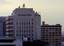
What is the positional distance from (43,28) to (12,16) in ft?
7.13

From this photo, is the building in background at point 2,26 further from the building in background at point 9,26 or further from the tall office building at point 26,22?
the tall office building at point 26,22

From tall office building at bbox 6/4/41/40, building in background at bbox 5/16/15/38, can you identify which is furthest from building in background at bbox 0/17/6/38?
tall office building at bbox 6/4/41/40

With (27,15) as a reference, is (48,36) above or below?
below

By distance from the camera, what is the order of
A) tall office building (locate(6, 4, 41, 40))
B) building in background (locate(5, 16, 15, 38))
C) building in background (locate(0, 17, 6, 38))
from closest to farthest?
building in background (locate(5, 16, 15, 38)) → building in background (locate(0, 17, 6, 38)) → tall office building (locate(6, 4, 41, 40))

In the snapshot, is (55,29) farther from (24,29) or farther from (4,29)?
(4,29)

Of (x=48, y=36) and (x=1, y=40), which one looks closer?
(x=1, y=40)

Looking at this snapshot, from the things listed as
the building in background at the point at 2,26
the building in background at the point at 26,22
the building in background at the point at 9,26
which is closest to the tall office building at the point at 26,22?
the building in background at the point at 26,22

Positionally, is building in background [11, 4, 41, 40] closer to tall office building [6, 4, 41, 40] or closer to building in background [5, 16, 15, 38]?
tall office building [6, 4, 41, 40]

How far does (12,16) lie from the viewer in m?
13.2

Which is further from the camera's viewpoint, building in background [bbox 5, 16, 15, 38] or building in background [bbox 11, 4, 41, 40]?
building in background [bbox 11, 4, 41, 40]

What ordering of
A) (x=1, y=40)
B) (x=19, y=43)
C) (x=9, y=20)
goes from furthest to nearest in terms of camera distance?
(x=9, y=20)
(x=1, y=40)
(x=19, y=43)

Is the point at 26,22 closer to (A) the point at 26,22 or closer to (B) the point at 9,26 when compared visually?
(A) the point at 26,22

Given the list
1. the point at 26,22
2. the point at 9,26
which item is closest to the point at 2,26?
the point at 9,26

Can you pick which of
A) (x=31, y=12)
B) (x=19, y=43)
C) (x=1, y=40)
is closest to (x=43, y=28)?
(x=31, y=12)
